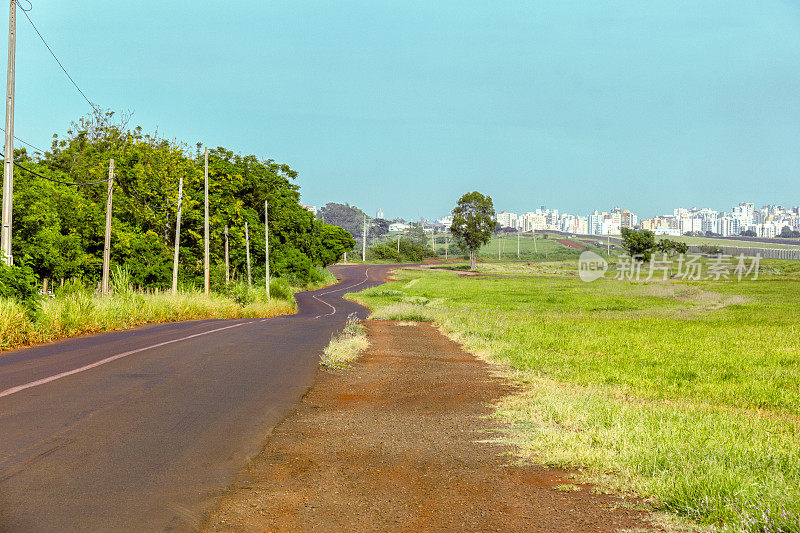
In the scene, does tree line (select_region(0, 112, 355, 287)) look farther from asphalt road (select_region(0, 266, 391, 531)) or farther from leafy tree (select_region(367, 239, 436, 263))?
leafy tree (select_region(367, 239, 436, 263))

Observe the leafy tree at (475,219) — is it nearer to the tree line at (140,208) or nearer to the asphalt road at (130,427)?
the tree line at (140,208)

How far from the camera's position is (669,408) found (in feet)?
32.4

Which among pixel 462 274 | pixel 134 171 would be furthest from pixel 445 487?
pixel 462 274

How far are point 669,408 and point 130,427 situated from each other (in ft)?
24.3

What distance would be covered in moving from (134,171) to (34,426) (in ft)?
154

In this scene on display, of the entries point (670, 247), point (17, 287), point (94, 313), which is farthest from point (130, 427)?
point (670, 247)

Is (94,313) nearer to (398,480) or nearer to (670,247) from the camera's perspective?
(398,480)

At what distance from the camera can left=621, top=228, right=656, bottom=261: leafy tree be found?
3787 inches

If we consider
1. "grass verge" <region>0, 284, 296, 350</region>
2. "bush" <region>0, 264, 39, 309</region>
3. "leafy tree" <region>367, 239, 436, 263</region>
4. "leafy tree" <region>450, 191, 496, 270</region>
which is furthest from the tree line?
"leafy tree" <region>367, 239, 436, 263</region>

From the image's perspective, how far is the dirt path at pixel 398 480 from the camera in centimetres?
486

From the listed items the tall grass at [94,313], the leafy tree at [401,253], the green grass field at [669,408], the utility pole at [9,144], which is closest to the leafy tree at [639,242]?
the leafy tree at [401,253]

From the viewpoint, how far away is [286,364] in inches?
546

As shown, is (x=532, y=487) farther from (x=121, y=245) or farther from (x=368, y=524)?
(x=121, y=245)

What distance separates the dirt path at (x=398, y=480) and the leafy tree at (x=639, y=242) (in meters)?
92.1
